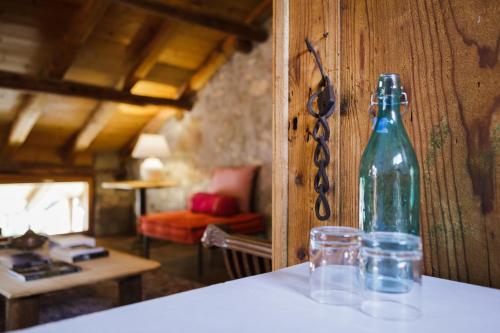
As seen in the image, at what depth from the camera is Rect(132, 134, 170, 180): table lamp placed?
489 cm

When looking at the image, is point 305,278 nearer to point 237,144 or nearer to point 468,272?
point 468,272

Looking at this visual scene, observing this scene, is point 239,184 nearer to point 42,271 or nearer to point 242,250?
point 42,271

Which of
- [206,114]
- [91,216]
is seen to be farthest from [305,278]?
[91,216]

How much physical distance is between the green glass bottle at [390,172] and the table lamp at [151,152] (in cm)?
445

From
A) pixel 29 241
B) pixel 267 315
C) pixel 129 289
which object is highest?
pixel 267 315

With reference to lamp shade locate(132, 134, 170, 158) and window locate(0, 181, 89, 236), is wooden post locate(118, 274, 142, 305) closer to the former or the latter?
lamp shade locate(132, 134, 170, 158)

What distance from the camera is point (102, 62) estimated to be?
4.40m

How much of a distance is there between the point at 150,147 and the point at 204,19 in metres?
1.73

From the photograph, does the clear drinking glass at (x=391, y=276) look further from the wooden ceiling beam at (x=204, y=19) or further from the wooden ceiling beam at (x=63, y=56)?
the wooden ceiling beam at (x=63, y=56)

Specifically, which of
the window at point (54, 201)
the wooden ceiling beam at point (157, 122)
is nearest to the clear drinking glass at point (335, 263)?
the wooden ceiling beam at point (157, 122)

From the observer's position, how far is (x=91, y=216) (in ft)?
18.1

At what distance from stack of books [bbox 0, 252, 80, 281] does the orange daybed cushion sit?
138 cm

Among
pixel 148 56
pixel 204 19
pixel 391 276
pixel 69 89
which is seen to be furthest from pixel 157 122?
pixel 391 276

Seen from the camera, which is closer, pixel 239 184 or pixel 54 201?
pixel 239 184
